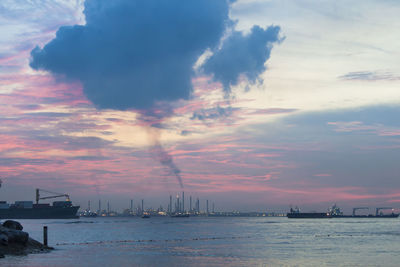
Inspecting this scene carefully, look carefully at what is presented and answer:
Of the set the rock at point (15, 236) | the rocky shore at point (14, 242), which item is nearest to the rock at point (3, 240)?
the rocky shore at point (14, 242)

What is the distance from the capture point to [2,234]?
6556cm

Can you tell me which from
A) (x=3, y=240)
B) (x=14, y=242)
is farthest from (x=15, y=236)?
(x=3, y=240)

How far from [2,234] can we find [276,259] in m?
38.0

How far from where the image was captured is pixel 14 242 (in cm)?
6731

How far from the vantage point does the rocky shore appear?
64.9 m

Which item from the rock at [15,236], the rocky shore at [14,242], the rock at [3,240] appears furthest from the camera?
the rock at [15,236]

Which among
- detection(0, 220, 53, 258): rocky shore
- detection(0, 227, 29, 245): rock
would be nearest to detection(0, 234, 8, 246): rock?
detection(0, 220, 53, 258): rocky shore

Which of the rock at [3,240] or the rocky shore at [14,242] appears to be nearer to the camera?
the rock at [3,240]

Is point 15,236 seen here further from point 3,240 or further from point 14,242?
point 3,240

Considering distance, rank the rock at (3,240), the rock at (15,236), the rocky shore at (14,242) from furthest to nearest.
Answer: the rock at (15,236)
the rocky shore at (14,242)
the rock at (3,240)

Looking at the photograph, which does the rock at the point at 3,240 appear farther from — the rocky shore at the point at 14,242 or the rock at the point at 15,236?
the rock at the point at 15,236

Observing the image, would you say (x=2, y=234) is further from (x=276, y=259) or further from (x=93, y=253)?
(x=276, y=259)

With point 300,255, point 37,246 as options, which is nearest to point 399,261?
point 300,255

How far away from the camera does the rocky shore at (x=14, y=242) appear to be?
6488 centimetres
